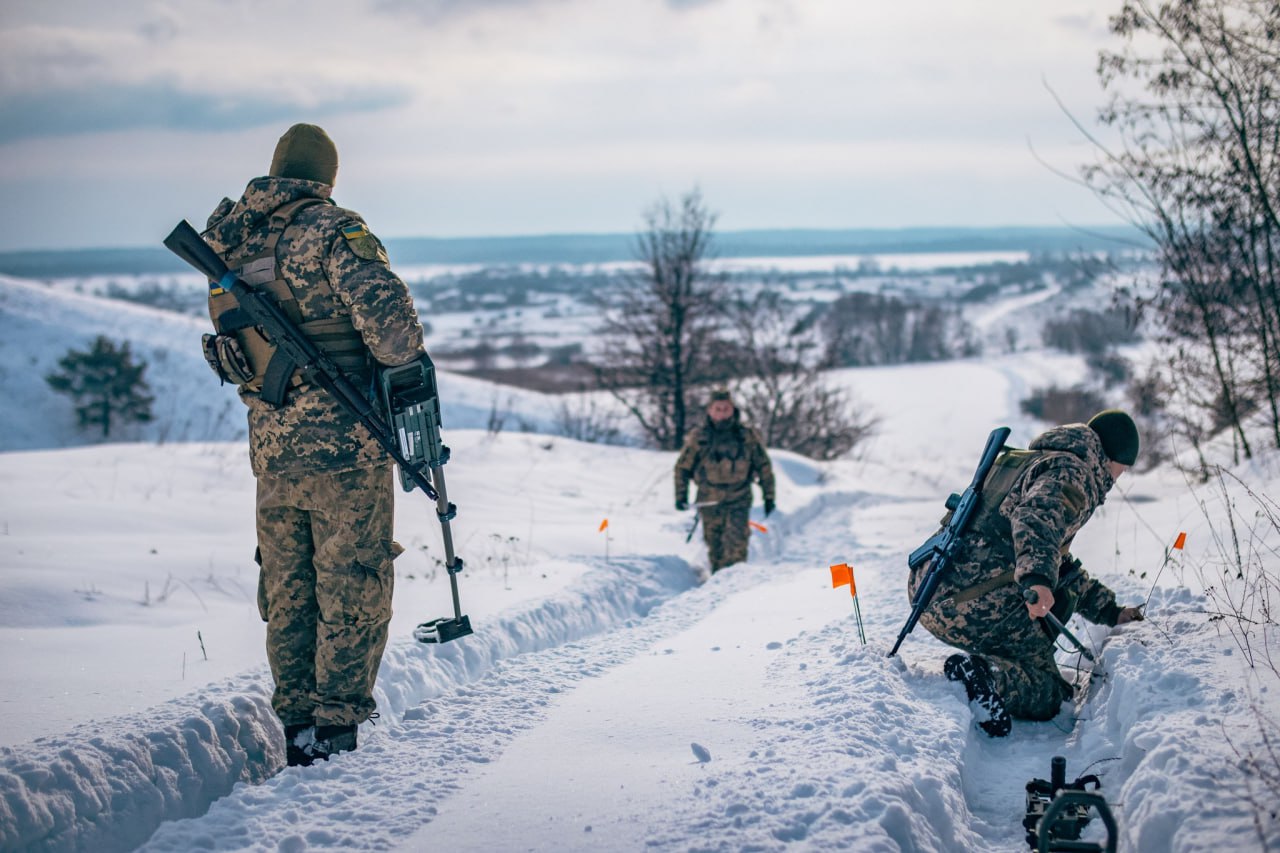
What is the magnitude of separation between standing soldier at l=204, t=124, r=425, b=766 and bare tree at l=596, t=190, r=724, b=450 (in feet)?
76.5

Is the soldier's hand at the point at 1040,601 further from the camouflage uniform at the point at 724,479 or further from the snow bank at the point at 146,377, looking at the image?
the snow bank at the point at 146,377

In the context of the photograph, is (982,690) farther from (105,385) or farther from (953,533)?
(105,385)

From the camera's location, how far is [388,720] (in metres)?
4.84

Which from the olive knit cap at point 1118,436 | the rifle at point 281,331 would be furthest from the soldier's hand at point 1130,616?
the rifle at point 281,331

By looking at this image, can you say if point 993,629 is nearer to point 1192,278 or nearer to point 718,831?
point 718,831

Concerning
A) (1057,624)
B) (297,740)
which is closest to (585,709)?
(297,740)

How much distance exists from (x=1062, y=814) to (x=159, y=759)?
Result: 11.5 feet

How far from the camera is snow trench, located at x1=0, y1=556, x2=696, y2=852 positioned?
3457 millimetres

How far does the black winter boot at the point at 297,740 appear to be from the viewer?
4.32 metres

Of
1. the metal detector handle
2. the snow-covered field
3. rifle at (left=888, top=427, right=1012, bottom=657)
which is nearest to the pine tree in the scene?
the snow-covered field

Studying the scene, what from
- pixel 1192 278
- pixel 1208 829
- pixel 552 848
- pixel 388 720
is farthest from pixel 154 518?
pixel 1192 278

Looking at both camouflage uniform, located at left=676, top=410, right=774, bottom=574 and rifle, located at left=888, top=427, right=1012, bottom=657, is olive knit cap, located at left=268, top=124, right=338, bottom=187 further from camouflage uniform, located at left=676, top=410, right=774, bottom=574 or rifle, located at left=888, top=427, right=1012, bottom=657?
camouflage uniform, located at left=676, top=410, right=774, bottom=574

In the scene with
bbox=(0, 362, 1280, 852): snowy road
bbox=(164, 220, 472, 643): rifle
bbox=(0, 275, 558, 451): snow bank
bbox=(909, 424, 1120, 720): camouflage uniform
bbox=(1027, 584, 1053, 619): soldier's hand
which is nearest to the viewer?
bbox=(0, 362, 1280, 852): snowy road

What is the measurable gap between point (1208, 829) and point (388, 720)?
11.6 feet
